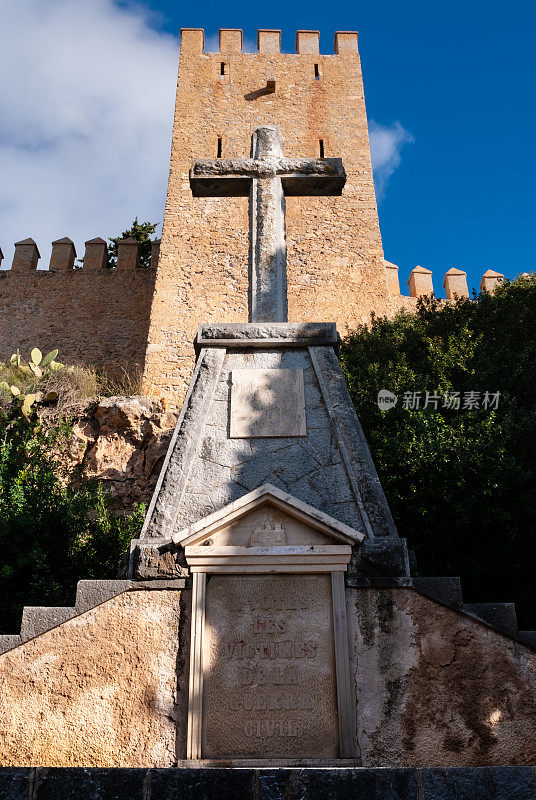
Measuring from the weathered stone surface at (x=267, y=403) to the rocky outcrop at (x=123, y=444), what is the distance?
22.9 feet

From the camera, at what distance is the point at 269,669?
3701mm

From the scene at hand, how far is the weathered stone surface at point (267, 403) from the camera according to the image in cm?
453

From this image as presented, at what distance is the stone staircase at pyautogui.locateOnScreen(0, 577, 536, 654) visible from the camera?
3.87m

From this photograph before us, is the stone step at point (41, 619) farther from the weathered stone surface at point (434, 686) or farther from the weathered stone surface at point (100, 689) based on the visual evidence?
the weathered stone surface at point (434, 686)

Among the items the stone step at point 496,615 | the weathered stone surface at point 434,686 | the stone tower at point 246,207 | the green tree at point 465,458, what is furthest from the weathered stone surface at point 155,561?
the stone tower at point 246,207

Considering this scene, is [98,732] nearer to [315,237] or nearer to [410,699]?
[410,699]

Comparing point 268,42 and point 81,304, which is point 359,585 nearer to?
point 81,304

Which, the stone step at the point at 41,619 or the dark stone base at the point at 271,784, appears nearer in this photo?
the dark stone base at the point at 271,784

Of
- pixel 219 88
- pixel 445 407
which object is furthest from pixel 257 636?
pixel 219 88

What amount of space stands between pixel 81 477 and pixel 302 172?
24.0 ft

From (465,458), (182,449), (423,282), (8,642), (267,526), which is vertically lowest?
(8,642)

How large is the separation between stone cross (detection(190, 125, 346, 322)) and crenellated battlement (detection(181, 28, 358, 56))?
1610 cm

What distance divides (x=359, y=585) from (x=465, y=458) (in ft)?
19.2

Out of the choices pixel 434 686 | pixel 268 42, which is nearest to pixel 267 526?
pixel 434 686
